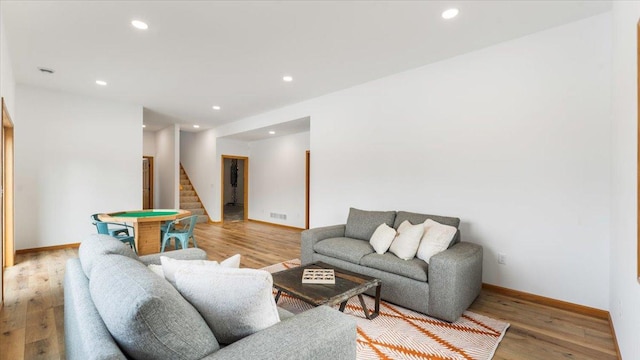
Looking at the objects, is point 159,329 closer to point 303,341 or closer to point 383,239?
point 303,341

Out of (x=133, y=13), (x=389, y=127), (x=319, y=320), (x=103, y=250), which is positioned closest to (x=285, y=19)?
(x=133, y=13)

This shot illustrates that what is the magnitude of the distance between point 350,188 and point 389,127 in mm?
1154

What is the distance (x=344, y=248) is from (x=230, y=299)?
7.69 ft

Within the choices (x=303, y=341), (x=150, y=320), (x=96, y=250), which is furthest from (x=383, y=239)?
(x=150, y=320)

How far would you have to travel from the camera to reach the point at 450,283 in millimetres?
2553

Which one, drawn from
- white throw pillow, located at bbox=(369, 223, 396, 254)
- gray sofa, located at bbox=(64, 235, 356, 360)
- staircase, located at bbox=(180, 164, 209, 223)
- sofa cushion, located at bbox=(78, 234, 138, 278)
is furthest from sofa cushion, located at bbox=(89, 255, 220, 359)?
staircase, located at bbox=(180, 164, 209, 223)

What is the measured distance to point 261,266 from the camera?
4219 millimetres

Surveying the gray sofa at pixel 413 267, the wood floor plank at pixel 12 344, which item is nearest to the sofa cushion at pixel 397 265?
the gray sofa at pixel 413 267

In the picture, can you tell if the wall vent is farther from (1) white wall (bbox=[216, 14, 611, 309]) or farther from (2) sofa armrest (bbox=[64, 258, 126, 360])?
(2) sofa armrest (bbox=[64, 258, 126, 360])

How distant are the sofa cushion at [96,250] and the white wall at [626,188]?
272cm

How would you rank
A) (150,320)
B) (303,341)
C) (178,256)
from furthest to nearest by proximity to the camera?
(178,256), (303,341), (150,320)

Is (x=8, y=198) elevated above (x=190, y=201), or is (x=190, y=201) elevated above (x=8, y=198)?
(x=8, y=198)

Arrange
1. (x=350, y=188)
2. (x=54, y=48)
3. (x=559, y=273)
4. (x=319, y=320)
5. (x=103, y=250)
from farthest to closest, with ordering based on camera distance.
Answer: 1. (x=350, y=188)
2. (x=54, y=48)
3. (x=559, y=273)
4. (x=103, y=250)
5. (x=319, y=320)

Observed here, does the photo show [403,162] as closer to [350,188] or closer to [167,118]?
[350,188]
